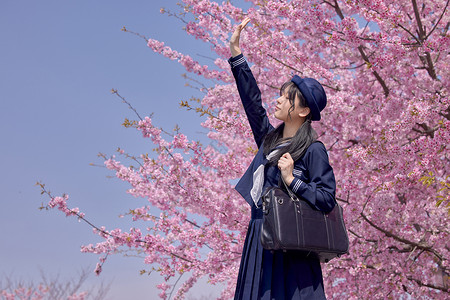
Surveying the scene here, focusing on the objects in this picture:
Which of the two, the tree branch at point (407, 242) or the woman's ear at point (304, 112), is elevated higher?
the tree branch at point (407, 242)

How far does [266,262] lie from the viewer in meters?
2.27

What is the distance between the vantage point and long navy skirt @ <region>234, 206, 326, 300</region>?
7.28 ft

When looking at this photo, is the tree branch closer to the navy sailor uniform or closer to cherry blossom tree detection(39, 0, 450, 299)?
cherry blossom tree detection(39, 0, 450, 299)

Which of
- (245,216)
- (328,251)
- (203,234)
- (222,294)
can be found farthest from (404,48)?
(222,294)

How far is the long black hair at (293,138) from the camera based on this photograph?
7.88 ft

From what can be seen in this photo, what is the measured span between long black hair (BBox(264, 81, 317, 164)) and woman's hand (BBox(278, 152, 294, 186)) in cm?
12

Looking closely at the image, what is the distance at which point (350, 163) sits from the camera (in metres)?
5.63

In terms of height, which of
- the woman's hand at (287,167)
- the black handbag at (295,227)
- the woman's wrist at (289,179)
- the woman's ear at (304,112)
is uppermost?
the woman's ear at (304,112)

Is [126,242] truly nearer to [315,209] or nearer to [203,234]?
[203,234]

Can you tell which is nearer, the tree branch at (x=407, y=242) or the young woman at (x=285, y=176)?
the young woman at (x=285, y=176)

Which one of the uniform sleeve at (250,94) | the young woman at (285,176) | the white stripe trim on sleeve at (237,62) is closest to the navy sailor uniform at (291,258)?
the young woman at (285,176)

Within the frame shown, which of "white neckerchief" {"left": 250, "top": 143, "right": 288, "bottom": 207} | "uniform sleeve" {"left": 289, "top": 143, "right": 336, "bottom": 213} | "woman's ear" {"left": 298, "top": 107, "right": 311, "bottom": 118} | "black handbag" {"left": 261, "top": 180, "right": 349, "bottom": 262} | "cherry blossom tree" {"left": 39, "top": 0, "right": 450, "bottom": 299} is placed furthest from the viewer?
"cherry blossom tree" {"left": 39, "top": 0, "right": 450, "bottom": 299}

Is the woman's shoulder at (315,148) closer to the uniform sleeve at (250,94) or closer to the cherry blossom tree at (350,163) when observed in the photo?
the uniform sleeve at (250,94)

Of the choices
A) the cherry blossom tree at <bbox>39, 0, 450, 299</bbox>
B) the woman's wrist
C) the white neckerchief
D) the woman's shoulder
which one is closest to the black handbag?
the woman's wrist
